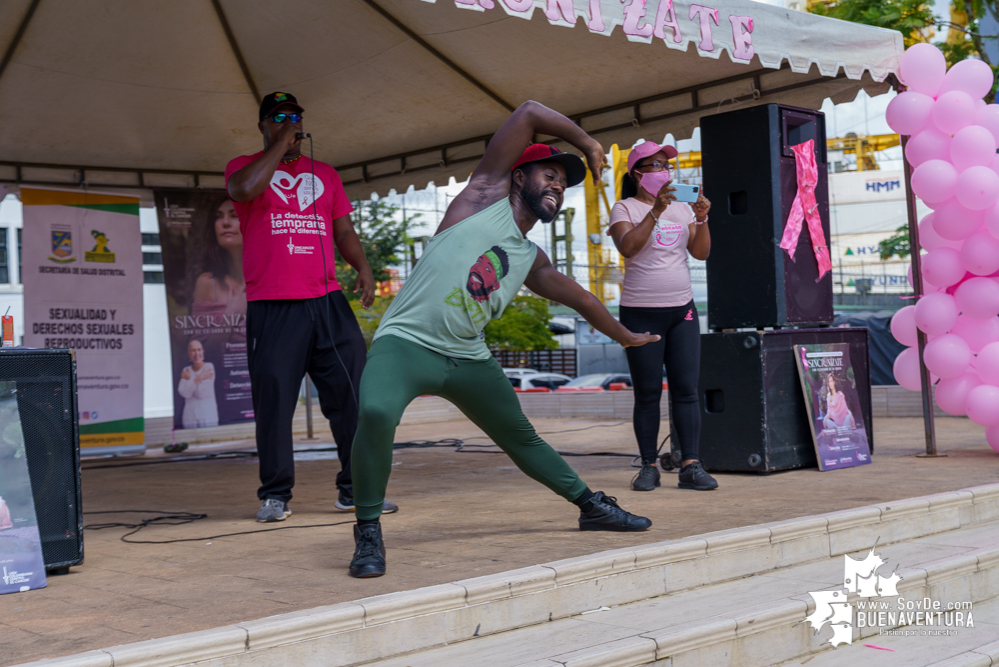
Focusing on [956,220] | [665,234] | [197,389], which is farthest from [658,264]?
[197,389]

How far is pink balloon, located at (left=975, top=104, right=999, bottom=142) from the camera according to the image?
18.9 ft

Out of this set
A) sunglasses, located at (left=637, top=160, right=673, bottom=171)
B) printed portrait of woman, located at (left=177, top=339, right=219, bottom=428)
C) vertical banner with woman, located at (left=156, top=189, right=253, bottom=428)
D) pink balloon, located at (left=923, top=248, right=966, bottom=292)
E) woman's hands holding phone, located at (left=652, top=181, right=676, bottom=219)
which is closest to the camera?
woman's hands holding phone, located at (left=652, top=181, right=676, bottom=219)

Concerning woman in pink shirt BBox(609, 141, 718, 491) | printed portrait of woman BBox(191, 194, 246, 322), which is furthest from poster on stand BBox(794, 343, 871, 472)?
printed portrait of woman BBox(191, 194, 246, 322)

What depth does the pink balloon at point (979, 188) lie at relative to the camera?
5516 millimetres

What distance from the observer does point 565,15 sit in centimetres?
386

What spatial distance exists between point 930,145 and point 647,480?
3.03 m

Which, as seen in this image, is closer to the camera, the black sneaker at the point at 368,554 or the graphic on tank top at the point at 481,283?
the black sneaker at the point at 368,554

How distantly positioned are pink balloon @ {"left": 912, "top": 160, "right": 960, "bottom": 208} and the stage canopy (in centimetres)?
65

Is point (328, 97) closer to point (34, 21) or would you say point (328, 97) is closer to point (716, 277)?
point (34, 21)

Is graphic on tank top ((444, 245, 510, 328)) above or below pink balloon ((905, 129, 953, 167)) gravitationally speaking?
below

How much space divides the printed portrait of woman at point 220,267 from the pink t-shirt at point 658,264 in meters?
5.13

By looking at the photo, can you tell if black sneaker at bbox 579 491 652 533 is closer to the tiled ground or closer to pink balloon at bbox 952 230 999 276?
the tiled ground

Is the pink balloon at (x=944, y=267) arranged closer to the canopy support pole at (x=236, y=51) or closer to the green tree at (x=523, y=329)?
the canopy support pole at (x=236, y=51)

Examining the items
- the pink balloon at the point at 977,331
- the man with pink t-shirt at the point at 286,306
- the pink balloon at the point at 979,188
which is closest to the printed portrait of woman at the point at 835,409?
the pink balloon at the point at 977,331
